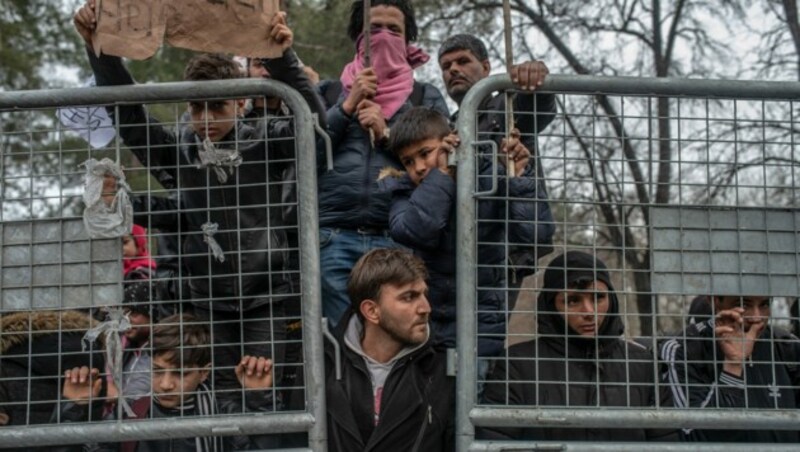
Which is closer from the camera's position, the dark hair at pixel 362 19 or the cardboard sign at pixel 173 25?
the cardboard sign at pixel 173 25

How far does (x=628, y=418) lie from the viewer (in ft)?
12.6

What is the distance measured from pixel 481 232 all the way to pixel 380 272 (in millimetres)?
418

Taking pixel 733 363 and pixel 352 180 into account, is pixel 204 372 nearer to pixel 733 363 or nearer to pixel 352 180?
pixel 352 180

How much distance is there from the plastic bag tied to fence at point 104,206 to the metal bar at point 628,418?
132cm

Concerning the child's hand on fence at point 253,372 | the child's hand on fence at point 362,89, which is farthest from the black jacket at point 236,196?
the child's hand on fence at point 362,89

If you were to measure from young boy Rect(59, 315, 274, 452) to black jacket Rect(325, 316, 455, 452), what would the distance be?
0.25 meters

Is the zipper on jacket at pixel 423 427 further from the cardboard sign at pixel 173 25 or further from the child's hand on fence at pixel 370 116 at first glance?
the cardboard sign at pixel 173 25

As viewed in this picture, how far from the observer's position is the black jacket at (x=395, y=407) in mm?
4016

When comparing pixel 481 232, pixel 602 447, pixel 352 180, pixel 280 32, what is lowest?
pixel 602 447

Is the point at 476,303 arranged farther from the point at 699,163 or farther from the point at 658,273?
the point at 699,163

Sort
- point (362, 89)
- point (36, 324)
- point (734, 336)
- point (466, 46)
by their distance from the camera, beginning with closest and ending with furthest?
point (734, 336) < point (36, 324) < point (362, 89) < point (466, 46)

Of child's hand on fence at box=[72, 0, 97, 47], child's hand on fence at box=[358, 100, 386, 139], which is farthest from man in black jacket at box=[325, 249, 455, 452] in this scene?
child's hand on fence at box=[72, 0, 97, 47]

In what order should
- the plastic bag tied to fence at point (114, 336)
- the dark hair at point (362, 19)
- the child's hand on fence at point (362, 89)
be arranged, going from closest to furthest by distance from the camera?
the plastic bag tied to fence at point (114, 336)
the child's hand on fence at point (362, 89)
the dark hair at point (362, 19)

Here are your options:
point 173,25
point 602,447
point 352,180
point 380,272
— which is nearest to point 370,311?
point 380,272
